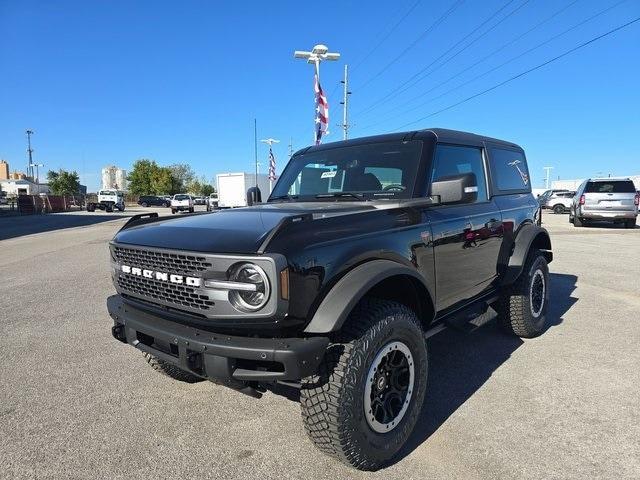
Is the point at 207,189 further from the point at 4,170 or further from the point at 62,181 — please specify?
the point at 4,170

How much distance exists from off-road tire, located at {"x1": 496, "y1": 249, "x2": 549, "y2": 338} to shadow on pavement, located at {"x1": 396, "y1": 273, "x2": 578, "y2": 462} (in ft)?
0.54

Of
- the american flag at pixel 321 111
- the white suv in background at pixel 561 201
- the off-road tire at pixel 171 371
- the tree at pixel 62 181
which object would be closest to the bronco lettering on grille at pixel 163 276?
the off-road tire at pixel 171 371

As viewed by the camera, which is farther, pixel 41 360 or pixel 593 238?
pixel 593 238

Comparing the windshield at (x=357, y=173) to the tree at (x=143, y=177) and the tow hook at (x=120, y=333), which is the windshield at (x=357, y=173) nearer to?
the tow hook at (x=120, y=333)

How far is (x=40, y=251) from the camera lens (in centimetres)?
1225

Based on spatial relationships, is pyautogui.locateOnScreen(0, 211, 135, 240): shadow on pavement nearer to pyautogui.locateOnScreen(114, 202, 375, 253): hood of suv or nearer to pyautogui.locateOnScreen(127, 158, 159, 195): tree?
pyautogui.locateOnScreen(114, 202, 375, 253): hood of suv

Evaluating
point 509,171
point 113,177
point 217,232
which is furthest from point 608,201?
point 113,177

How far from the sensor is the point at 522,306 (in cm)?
432

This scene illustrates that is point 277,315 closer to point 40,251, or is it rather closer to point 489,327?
point 489,327

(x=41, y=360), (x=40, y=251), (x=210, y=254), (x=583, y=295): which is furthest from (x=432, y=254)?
(x=40, y=251)

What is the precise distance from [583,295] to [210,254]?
6.11 meters

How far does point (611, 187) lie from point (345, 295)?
1874 cm

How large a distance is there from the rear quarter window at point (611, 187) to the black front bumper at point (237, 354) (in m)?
18.8

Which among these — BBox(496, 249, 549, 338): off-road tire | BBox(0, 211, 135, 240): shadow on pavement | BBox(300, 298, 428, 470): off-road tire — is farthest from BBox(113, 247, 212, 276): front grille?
BBox(0, 211, 135, 240): shadow on pavement
